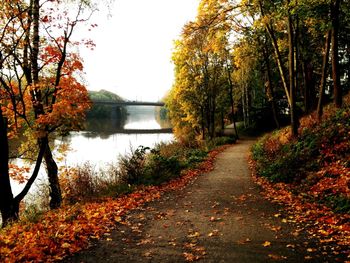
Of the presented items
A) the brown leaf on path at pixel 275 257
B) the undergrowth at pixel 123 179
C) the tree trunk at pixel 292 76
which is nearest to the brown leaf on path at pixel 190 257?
the brown leaf on path at pixel 275 257

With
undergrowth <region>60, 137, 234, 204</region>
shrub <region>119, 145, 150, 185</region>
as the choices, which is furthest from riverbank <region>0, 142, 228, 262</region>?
shrub <region>119, 145, 150, 185</region>

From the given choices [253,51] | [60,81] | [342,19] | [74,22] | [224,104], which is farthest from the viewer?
[224,104]

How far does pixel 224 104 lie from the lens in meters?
39.6

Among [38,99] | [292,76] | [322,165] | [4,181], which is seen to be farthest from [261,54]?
[4,181]

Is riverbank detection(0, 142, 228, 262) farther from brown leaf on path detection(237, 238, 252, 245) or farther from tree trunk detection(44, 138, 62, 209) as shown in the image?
tree trunk detection(44, 138, 62, 209)

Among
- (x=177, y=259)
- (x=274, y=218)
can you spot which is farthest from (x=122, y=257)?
(x=274, y=218)

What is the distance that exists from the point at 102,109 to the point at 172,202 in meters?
98.1

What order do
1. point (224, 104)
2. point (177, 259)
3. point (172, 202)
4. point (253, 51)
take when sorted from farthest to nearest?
point (224, 104)
point (253, 51)
point (172, 202)
point (177, 259)

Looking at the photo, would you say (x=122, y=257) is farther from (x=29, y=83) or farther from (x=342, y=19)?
(x=342, y=19)

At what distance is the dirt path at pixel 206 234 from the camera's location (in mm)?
5363

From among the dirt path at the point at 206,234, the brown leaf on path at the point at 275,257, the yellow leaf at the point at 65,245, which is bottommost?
the dirt path at the point at 206,234

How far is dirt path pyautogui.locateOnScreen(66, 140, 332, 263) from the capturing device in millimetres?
5363

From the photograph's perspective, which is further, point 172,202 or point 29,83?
point 29,83

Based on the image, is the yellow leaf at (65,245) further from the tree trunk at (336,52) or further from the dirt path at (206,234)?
the tree trunk at (336,52)
